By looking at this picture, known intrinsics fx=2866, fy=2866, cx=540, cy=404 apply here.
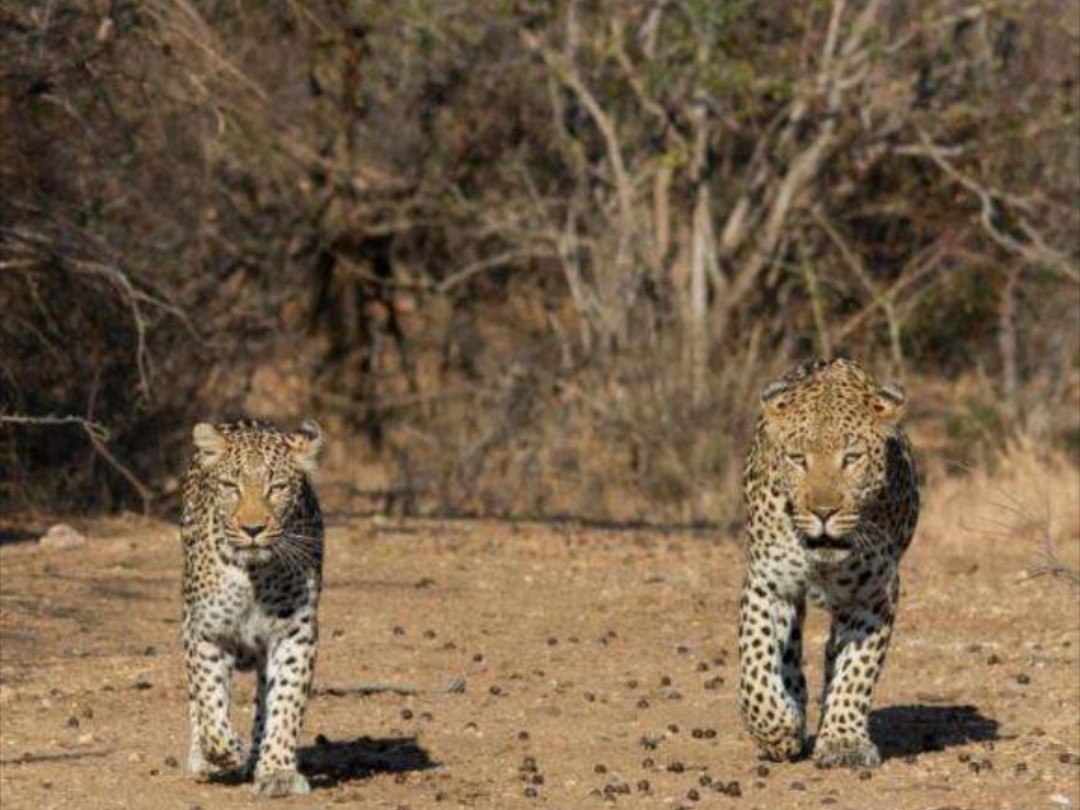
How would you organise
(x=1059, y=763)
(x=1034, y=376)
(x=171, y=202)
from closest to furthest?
(x=1059, y=763), (x=171, y=202), (x=1034, y=376)

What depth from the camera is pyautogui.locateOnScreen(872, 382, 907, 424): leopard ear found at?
33.1 feet

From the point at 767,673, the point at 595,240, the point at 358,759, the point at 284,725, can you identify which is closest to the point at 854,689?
the point at 767,673

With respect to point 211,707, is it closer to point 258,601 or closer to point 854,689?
point 258,601

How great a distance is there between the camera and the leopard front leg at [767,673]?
1018 centimetres

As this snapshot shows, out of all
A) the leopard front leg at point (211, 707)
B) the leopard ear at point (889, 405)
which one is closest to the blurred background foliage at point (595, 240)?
the leopard front leg at point (211, 707)

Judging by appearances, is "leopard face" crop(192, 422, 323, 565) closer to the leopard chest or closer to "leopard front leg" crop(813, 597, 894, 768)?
the leopard chest

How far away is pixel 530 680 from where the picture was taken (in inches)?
493

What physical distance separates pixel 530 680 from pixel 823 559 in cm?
295

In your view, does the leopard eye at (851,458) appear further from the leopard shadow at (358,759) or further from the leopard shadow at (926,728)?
the leopard shadow at (358,759)

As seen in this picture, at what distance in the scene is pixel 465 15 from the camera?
70.1ft

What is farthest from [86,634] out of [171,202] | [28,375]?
[171,202]

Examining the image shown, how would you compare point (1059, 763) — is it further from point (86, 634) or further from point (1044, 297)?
point (1044, 297)

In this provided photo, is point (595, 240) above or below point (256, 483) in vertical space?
above

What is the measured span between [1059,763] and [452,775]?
2240mm
